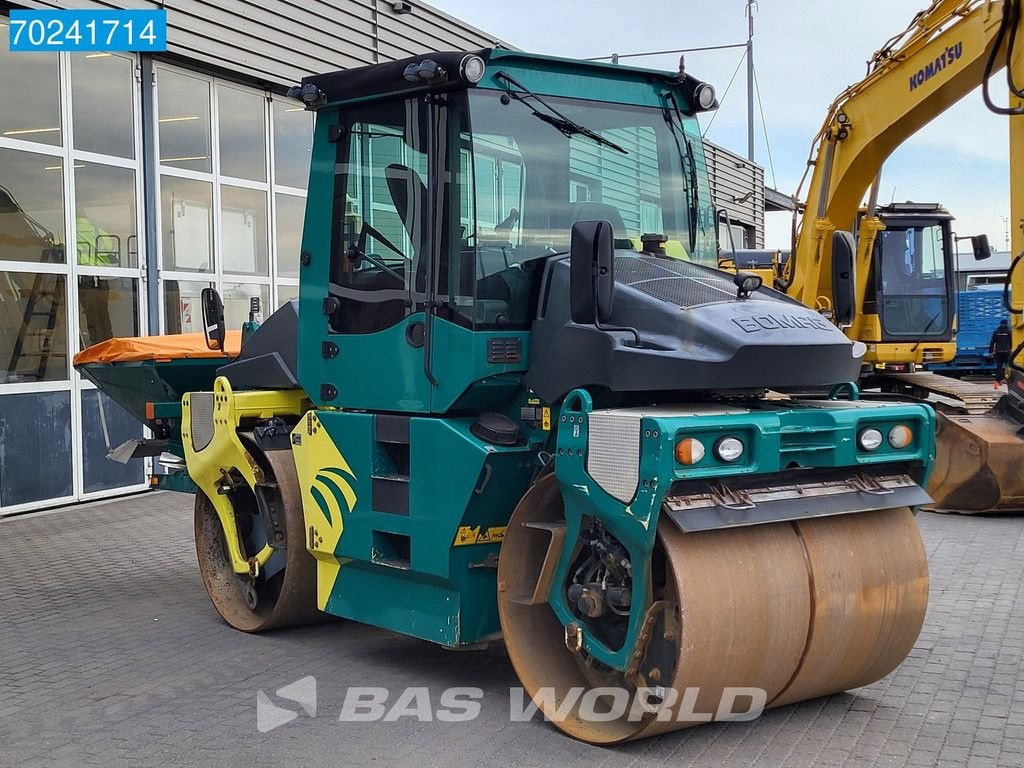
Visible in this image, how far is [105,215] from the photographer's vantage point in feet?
36.7

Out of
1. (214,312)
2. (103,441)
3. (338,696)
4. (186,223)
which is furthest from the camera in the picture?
(186,223)

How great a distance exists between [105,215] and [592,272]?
778cm

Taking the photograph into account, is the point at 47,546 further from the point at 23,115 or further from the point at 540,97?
the point at 540,97

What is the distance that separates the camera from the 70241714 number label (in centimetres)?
1027

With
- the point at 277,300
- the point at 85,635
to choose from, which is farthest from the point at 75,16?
the point at 85,635

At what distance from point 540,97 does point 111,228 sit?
694cm

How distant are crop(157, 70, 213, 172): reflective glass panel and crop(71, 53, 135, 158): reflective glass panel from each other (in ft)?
1.42

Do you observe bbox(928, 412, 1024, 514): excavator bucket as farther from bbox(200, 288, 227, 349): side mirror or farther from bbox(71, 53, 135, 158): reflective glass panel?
bbox(71, 53, 135, 158): reflective glass panel

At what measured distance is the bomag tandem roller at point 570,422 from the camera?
14.9ft

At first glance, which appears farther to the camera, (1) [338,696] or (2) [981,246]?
(2) [981,246]

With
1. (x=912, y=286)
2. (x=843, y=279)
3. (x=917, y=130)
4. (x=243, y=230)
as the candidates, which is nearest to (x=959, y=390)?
(x=917, y=130)

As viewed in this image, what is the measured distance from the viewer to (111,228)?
11258 mm

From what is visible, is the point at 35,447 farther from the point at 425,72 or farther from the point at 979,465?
the point at 979,465

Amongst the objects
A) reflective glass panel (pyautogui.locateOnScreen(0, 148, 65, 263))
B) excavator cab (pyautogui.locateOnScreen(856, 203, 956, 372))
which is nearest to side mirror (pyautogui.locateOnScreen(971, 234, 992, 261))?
excavator cab (pyautogui.locateOnScreen(856, 203, 956, 372))
